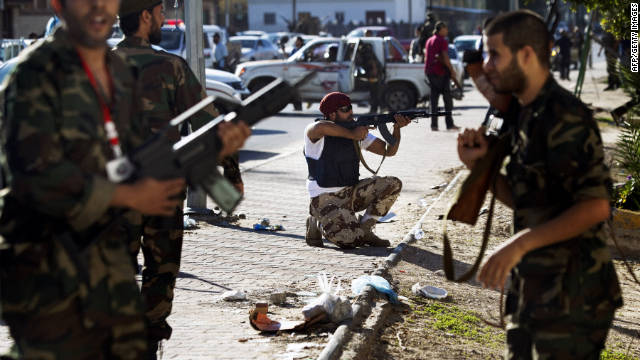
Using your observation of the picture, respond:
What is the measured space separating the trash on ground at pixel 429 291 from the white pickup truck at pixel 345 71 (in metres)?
15.6

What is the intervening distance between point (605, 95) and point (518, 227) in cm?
2648

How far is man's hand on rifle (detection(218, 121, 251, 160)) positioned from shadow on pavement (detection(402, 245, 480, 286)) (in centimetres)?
466

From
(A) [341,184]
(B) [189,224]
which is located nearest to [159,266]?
(A) [341,184]

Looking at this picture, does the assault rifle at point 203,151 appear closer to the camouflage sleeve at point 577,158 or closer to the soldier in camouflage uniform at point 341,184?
the camouflage sleeve at point 577,158

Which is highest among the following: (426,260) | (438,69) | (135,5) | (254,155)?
(135,5)

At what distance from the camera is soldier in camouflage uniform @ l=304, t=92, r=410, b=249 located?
819 cm

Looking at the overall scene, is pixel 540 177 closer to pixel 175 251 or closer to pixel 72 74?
pixel 72 74

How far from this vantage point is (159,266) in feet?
15.4

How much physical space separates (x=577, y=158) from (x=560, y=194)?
153 millimetres

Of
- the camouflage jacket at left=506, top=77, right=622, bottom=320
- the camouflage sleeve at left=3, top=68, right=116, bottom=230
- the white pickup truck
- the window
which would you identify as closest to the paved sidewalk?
the camouflage jacket at left=506, top=77, right=622, bottom=320

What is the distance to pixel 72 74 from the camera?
9.45ft

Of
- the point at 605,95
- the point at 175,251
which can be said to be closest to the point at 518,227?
the point at 175,251

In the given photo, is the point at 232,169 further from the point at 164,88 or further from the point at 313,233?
the point at 313,233

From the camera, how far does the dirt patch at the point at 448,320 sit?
18.9ft
